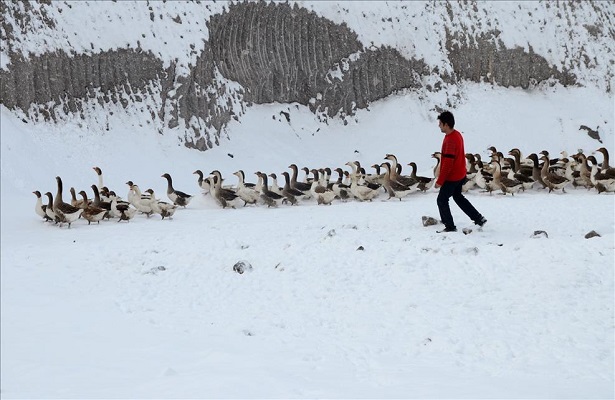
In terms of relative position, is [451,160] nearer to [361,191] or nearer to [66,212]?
[361,191]

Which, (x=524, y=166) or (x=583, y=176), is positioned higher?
(x=524, y=166)

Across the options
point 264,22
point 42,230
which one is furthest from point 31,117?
point 264,22

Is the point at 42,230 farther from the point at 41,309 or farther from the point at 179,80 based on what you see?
the point at 179,80

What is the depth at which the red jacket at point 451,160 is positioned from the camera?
12.2 m

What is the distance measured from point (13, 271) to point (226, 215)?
5.99 meters

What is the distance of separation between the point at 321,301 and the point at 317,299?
12 centimetres

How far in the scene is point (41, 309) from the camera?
32.3 feet

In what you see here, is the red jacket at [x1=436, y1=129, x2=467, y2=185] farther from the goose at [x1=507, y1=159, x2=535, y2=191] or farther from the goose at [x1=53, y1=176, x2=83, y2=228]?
the goose at [x1=53, y1=176, x2=83, y2=228]

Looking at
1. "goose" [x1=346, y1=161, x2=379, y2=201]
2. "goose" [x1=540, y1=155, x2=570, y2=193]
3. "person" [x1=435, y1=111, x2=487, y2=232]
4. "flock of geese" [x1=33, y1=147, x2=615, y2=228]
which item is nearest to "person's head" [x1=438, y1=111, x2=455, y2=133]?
"person" [x1=435, y1=111, x2=487, y2=232]

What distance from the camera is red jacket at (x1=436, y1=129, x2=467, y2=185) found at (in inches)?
479

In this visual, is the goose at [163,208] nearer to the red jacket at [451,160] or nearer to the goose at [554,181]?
the red jacket at [451,160]

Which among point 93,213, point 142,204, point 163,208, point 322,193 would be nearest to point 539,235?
point 322,193

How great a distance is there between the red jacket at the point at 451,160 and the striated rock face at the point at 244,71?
13739 millimetres

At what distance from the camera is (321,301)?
969 cm
